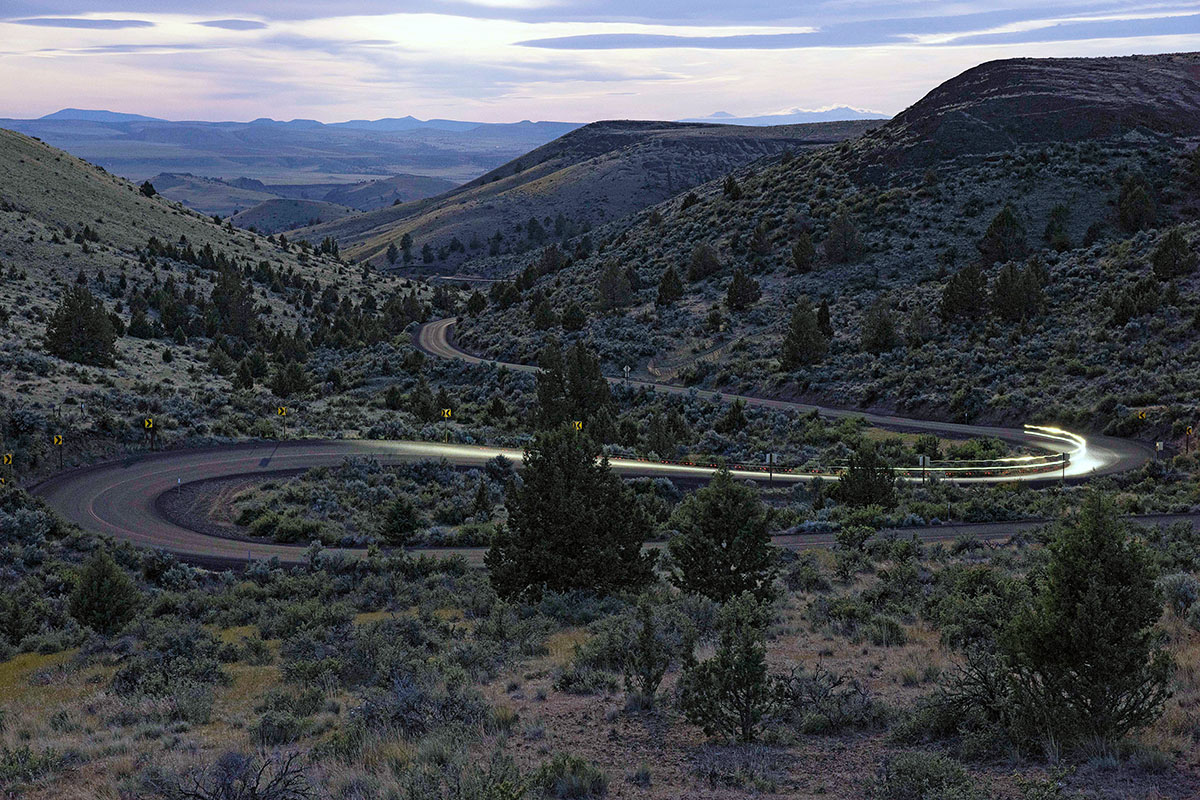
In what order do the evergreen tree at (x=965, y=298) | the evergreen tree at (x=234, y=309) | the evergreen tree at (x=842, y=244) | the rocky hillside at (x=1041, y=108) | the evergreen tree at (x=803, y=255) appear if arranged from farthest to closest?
the rocky hillside at (x=1041, y=108) < the evergreen tree at (x=234, y=309) < the evergreen tree at (x=803, y=255) < the evergreen tree at (x=842, y=244) < the evergreen tree at (x=965, y=298)

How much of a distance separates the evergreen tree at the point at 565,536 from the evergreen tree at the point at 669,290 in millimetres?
57778

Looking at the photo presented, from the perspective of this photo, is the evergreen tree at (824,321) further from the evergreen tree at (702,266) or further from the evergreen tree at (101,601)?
the evergreen tree at (101,601)

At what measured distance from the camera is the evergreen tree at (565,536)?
23688 millimetres

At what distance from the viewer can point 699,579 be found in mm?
21422

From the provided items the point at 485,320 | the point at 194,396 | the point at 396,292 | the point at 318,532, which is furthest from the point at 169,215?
the point at 318,532

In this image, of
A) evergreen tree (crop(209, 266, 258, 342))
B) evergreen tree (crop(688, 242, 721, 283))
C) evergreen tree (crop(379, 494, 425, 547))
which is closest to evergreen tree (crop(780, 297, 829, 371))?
evergreen tree (crop(688, 242, 721, 283))

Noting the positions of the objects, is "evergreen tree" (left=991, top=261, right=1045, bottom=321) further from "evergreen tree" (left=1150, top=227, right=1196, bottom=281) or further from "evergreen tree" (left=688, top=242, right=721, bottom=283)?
"evergreen tree" (left=688, top=242, right=721, bottom=283)

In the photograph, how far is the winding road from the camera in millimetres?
33469

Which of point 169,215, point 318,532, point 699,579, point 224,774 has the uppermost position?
point 169,215

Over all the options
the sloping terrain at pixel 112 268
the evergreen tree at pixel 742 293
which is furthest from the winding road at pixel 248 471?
the evergreen tree at pixel 742 293

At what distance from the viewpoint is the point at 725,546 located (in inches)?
849

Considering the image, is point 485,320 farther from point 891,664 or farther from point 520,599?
point 891,664

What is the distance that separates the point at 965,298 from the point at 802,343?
11178 mm

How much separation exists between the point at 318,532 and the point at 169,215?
109244mm
